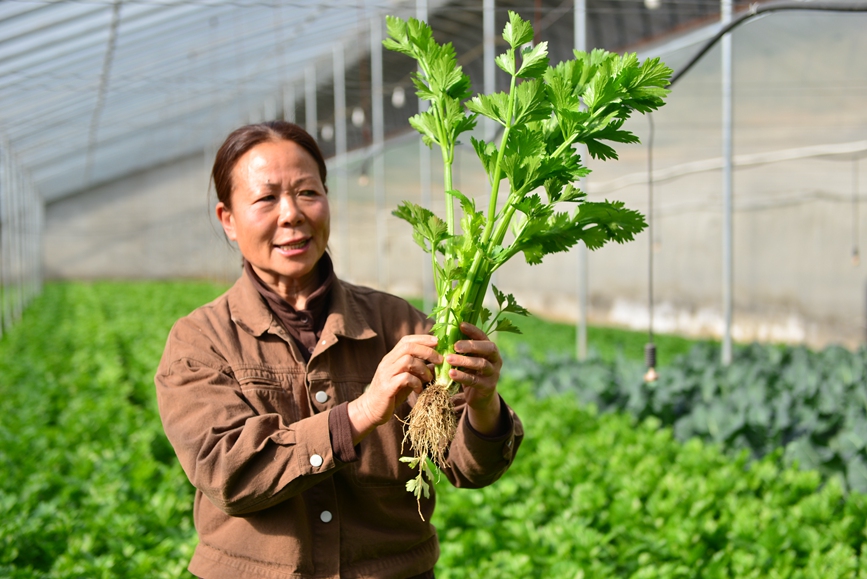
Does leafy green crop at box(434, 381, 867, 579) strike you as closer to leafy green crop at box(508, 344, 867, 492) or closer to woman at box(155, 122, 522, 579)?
leafy green crop at box(508, 344, 867, 492)

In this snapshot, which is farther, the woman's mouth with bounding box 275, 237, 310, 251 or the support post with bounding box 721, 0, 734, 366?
the support post with bounding box 721, 0, 734, 366

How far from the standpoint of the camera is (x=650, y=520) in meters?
3.71

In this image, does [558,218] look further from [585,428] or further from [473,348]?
[585,428]

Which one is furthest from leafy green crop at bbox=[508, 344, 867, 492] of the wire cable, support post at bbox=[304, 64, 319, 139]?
support post at bbox=[304, 64, 319, 139]

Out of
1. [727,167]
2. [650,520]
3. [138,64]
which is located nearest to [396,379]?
[650,520]

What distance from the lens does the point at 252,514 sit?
63.6 inches

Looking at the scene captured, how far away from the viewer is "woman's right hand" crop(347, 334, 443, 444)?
146 cm

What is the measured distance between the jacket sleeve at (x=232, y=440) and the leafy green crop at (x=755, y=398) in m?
3.47

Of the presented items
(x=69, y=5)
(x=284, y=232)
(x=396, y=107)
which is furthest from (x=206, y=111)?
(x=284, y=232)

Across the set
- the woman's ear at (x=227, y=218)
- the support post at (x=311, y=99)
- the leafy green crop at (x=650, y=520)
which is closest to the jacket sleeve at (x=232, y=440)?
the woman's ear at (x=227, y=218)

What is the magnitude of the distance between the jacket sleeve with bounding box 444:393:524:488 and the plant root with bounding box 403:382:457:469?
0.05 meters

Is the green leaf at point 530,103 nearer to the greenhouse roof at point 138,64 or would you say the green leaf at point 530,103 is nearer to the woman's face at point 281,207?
the woman's face at point 281,207

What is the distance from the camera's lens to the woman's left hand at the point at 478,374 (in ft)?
5.04

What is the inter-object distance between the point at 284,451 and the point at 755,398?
4475 millimetres
